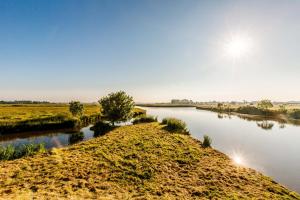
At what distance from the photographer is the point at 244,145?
32219 millimetres

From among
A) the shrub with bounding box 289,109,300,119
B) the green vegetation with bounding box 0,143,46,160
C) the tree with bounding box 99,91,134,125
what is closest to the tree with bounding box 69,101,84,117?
the tree with bounding box 99,91,134,125

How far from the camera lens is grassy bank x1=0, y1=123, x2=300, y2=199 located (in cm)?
1289

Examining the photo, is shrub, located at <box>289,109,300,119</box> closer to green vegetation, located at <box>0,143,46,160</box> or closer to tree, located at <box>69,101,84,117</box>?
tree, located at <box>69,101,84,117</box>

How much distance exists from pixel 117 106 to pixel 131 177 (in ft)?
97.8

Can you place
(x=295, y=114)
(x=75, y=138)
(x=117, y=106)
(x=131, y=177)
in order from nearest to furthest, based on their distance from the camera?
(x=131, y=177), (x=75, y=138), (x=117, y=106), (x=295, y=114)

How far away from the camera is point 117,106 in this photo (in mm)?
44344

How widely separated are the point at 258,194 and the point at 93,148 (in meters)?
15.6

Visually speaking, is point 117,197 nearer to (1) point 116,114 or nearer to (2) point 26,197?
(2) point 26,197

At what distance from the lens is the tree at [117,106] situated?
44094 mm

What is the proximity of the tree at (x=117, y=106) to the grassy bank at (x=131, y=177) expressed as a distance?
21.7 meters

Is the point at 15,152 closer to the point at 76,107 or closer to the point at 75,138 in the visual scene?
the point at 75,138

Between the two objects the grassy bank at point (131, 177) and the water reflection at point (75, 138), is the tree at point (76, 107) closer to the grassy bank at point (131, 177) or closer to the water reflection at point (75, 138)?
the water reflection at point (75, 138)

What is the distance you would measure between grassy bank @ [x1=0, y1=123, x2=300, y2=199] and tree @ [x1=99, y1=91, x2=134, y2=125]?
2169 centimetres

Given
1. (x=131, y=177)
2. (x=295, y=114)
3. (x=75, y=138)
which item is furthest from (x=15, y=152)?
(x=295, y=114)
